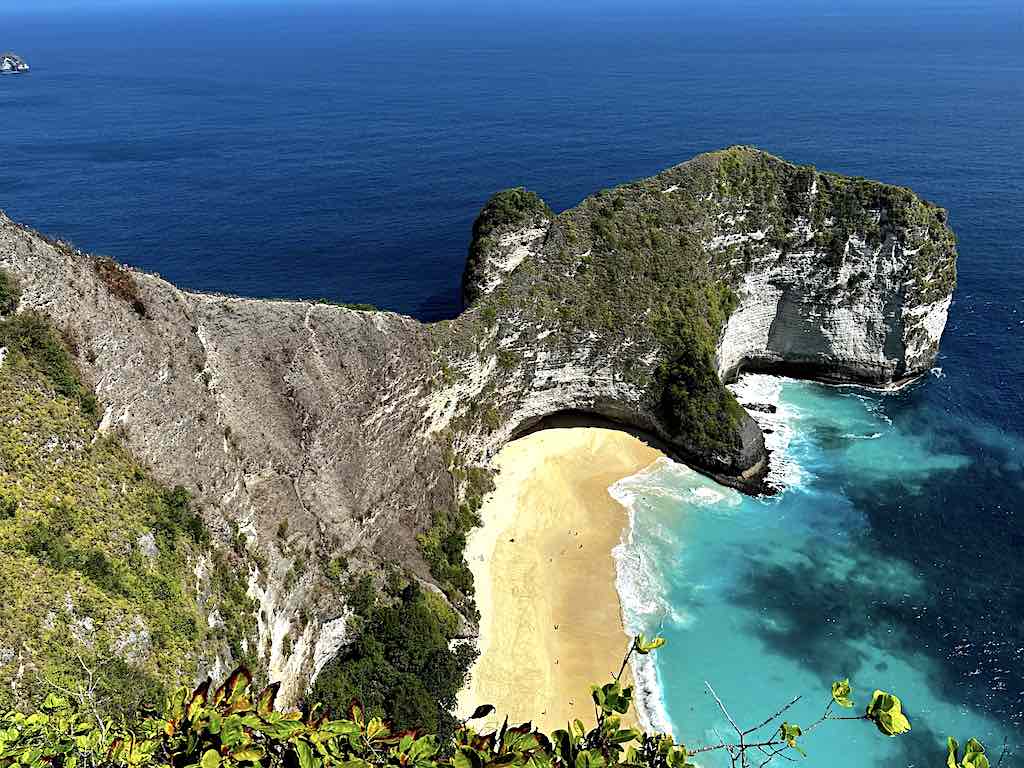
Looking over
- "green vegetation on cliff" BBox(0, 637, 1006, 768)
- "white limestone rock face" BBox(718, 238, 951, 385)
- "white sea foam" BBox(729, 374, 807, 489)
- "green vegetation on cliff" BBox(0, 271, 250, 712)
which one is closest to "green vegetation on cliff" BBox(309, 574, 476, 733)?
"green vegetation on cliff" BBox(0, 271, 250, 712)

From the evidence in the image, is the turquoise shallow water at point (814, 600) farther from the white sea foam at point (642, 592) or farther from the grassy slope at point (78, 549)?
the grassy slope at point (78, 549)

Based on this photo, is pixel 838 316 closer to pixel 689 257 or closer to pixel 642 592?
pixel 689 257

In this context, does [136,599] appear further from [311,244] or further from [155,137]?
[155,137]

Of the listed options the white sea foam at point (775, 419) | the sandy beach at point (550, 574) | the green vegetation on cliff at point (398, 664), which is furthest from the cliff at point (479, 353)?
the sandy beach at point (550, 574)

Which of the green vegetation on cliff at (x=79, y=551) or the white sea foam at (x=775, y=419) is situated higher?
the green vegetation on cliff at (x=79, y=551)

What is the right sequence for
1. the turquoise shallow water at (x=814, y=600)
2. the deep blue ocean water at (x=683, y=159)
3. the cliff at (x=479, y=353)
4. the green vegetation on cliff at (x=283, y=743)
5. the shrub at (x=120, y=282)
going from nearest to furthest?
the green vegetation on cliff at (x=283, y=743) < the shrub at (x=120, y=282) < the cliff at (x=479, y=353) < the turquoise shallow water at (x=814, y=600) < the deep blue ocean water at (x=683, y=159)

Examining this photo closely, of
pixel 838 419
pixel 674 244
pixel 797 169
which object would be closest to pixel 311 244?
pixel 674 244

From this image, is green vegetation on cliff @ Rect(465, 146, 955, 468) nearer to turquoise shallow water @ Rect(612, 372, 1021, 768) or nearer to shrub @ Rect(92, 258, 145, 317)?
turquoise shallow water @ Rect(612, 372, 1021, 768)

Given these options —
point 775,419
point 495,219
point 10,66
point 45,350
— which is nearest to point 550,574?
point 775,419
